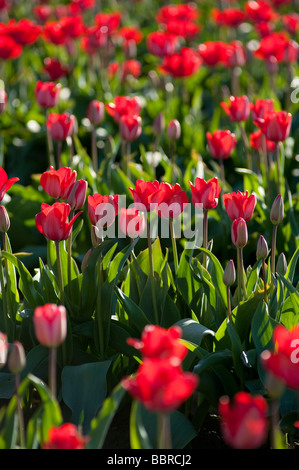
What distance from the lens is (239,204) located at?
2.23 m

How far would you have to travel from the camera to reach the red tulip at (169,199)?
2.13m

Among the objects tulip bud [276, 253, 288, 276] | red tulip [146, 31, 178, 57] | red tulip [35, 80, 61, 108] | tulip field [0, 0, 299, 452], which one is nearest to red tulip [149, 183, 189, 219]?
tulip field [0, 0, 299, 452]

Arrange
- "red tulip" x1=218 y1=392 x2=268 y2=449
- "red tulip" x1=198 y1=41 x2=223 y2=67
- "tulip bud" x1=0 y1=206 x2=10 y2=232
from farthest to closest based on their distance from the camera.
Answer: "red tulip" x1=198 y1=41 x2=223 y2=67 → "tulip bud" x1=0 y1=206 x2=10 y2=232 → "red tulip" x1=218 y1=392 x2=268 y2=449

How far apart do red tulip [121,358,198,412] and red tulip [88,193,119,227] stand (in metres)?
0.99

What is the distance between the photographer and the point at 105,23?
534 centimetres

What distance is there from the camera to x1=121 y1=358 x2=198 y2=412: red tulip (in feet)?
4.09

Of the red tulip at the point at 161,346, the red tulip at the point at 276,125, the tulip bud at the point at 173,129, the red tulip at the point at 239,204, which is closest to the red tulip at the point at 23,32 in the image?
the tulip bud at the point at 173,129

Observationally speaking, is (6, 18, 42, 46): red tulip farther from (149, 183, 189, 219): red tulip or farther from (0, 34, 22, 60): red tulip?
(149, 183, 189, 219): red tulip

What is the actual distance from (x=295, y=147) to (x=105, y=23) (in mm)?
2045

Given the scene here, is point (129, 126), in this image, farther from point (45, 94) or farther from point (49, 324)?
point (49, 324)

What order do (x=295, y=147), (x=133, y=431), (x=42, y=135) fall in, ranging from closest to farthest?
(x=133, y=431) → (x=295, y=147) → (x=42, y=135)

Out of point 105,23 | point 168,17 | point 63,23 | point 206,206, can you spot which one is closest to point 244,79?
point 168,17

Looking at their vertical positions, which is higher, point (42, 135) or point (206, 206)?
point (42, 135)

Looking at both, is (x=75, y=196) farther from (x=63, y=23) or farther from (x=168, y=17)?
(x=168, y=17)
